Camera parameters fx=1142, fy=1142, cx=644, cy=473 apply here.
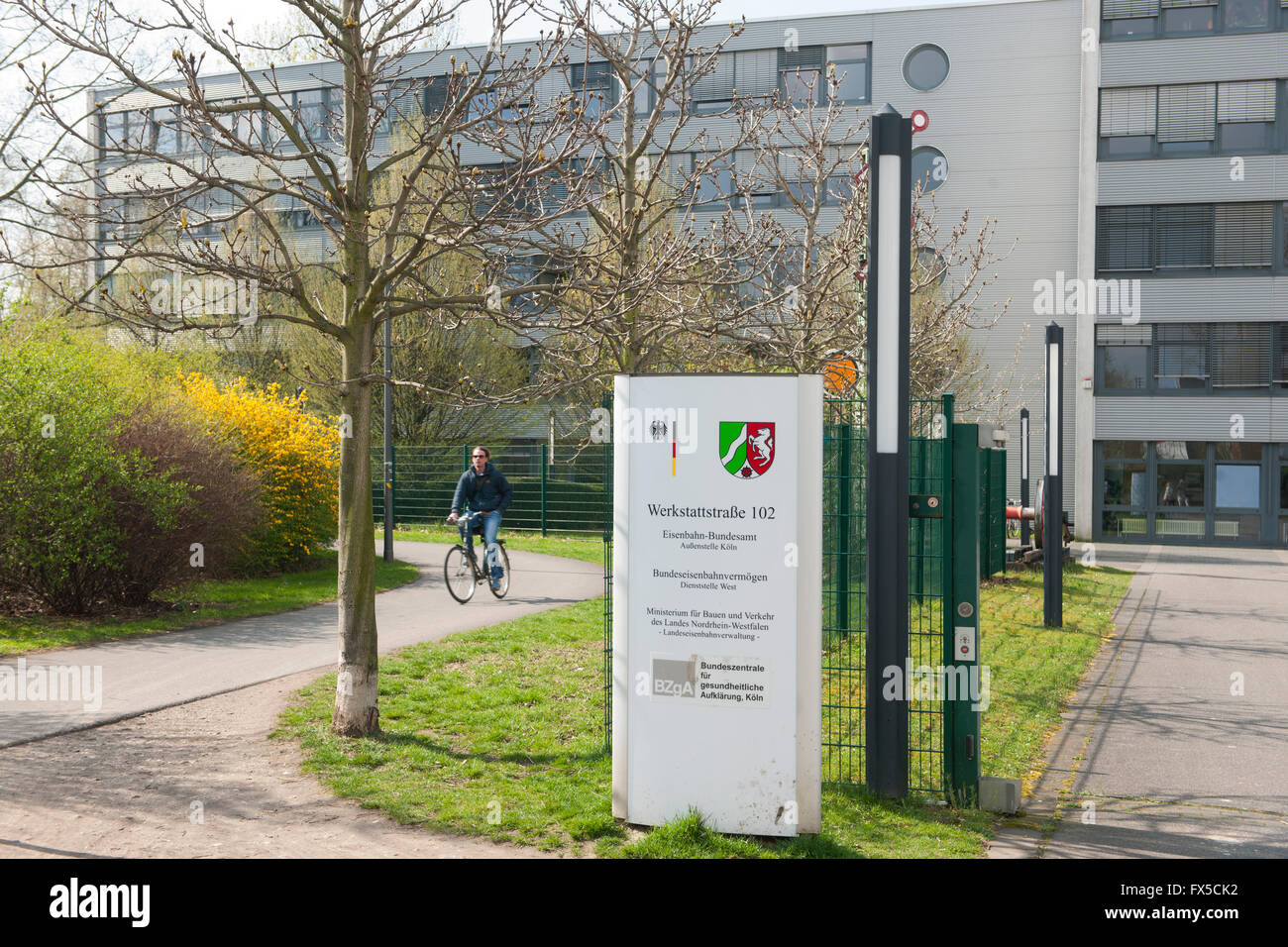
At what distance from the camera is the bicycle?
14.5m

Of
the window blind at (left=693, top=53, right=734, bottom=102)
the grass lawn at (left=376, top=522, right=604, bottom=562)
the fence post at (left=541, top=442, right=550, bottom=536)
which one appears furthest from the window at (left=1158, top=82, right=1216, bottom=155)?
the grass lawn at (left=376, top=522, right=604, bottom=562)

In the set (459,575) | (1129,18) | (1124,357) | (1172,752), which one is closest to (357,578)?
(1172,752)

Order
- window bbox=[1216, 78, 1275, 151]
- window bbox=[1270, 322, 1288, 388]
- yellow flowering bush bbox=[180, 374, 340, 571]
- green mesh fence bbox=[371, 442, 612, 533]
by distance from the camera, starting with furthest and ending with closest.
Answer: window bbox=[1216, 78, 1275, 151] < window bbox=[1270, 322, 1288, 388] < green mesh fence bbox=[371, 442, 612, 533] < yellow flowering bush bbox=[180, 374, 340, 571]

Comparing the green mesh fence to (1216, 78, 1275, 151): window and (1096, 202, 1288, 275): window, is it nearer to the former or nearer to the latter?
(1096, 202, 1288, 275): window

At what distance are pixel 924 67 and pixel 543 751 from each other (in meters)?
33.0

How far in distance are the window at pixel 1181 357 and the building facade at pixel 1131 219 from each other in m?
0.05

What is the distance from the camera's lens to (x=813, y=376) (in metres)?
5.55

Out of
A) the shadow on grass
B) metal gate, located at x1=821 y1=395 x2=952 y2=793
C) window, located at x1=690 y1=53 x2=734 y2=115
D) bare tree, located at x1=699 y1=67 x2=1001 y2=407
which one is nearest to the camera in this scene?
metal gate, located at x1=821 y1=395 x2=952 y2=793

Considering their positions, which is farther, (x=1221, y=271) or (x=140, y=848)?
(x=1221, y=271)

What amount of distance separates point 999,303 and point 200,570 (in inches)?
1038

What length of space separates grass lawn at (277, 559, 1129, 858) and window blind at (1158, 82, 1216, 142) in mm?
26359

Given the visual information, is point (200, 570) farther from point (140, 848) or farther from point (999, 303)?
point (999, 303)
